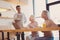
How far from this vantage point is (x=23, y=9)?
6660mm

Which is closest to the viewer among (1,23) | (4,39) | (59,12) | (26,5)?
(4,39)

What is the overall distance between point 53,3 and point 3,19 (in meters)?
2.14

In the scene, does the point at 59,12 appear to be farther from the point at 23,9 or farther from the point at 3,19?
the point at 3,19

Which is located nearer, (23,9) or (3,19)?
(3,19)

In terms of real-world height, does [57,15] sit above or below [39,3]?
below

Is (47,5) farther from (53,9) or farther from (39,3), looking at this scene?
(39,3)

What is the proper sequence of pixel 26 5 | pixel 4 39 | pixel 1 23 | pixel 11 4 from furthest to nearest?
pixel 26 5, pixel 11 4, pixel 1 23, pixel 4 39

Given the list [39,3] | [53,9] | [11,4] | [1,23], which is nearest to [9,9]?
[11,4]

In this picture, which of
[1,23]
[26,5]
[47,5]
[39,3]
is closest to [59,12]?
[47,5]

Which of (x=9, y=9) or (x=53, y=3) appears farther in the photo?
(x=9, y=9)

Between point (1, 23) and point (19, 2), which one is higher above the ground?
point (19, 2)

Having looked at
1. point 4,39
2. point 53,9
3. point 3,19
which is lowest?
point 4,39

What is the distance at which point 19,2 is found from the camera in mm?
6617

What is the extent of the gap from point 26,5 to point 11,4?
32.5 inches
